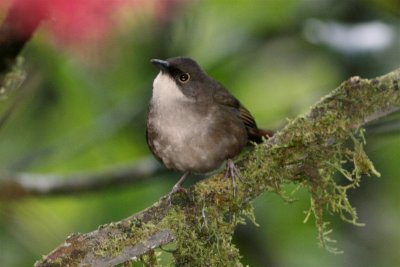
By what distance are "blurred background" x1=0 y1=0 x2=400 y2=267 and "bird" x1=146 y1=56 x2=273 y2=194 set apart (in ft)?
2.29

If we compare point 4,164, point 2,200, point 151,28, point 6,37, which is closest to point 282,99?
point 151,28

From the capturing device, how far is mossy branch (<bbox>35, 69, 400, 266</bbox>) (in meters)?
3.77

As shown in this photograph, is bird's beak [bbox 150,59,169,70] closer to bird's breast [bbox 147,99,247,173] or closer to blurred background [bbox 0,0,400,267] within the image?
bird's breast [bbox 147,99,247,173]

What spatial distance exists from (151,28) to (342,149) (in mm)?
2794

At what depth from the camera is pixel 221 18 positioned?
7.30m

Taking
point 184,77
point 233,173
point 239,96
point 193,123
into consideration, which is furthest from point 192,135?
point 239,96

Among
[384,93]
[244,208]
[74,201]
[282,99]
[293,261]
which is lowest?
[244,208]

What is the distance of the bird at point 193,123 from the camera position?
4.88 metres

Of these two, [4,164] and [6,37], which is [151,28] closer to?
[4,164]

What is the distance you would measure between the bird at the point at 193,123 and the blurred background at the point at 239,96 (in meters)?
0.70

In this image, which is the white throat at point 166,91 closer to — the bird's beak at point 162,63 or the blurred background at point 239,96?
the bird's beak at point 162,63

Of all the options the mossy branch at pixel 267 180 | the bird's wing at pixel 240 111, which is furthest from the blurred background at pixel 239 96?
the mossy branch at pixel 267 180

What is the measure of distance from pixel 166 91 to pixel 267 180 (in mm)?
1339

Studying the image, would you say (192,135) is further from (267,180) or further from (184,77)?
(267,180)
